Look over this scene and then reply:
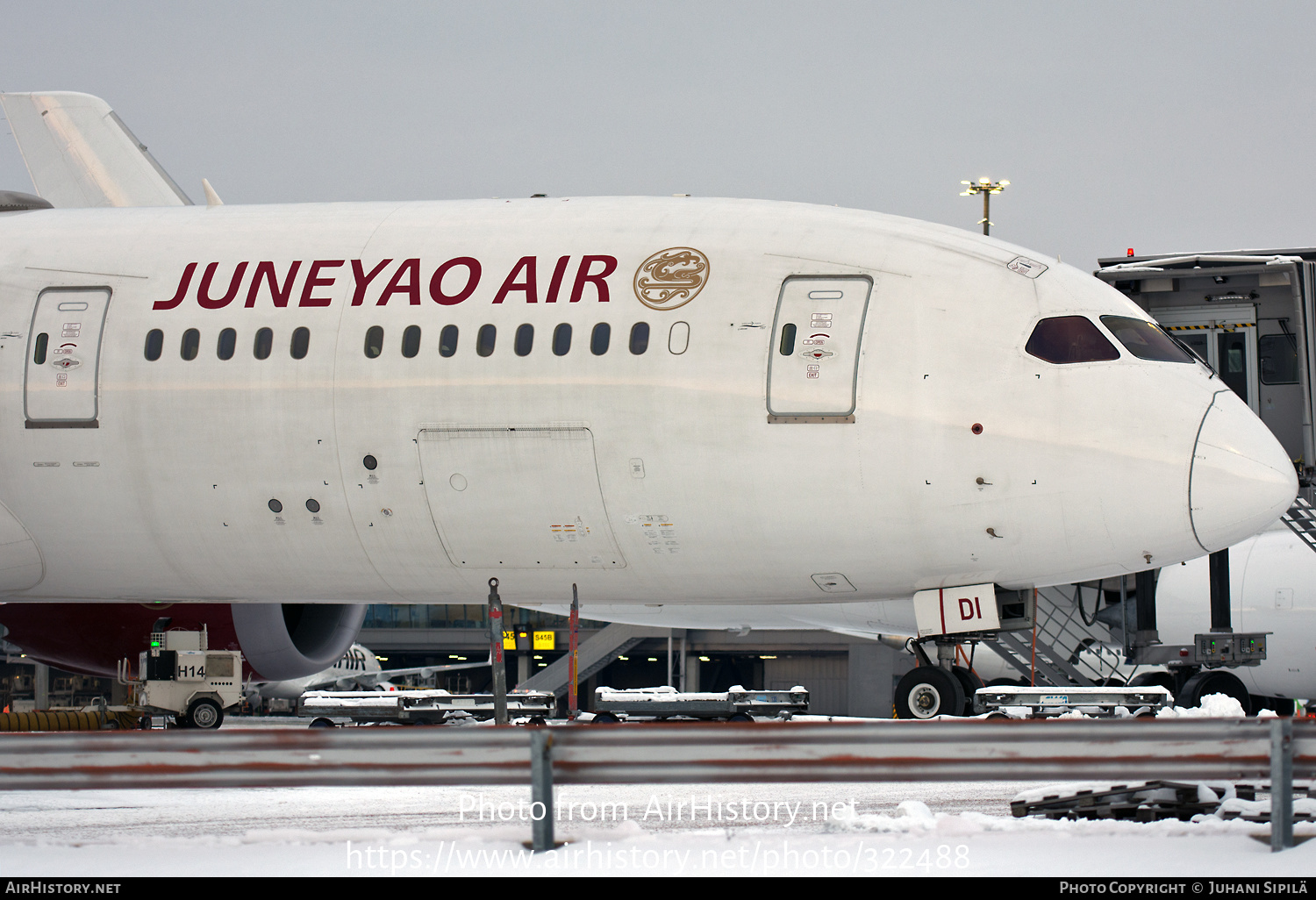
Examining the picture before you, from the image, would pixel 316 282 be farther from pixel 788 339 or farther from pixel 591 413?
pixel 788 339

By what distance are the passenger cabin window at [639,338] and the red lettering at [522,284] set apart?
899mm

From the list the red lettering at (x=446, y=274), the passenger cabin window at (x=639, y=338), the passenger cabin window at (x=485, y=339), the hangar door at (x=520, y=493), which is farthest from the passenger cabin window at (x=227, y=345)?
the passenger cabin window at (x=639, y=338)

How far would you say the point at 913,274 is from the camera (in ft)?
35.1

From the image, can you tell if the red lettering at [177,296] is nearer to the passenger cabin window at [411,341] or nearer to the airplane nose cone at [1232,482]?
the passenger cabin window at [411,341]

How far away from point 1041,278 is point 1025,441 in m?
1.56

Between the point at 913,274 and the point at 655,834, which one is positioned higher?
the point at 913,274

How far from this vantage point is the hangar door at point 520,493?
10758 mm

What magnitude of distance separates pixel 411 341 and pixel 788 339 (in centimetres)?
312

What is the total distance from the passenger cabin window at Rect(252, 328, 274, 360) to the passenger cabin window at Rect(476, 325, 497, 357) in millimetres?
1826

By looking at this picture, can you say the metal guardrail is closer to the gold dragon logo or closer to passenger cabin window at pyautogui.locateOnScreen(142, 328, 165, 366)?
the gold dragon logo

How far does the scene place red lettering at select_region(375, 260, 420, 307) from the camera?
36.9 ft
